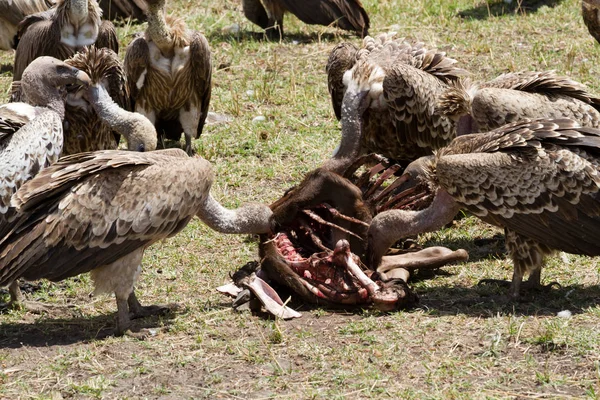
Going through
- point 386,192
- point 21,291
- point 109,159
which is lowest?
point 21,291

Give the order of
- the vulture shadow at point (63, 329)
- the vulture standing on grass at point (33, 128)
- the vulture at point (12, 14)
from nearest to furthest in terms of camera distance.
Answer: the vulture shadow at point (63, 329)
the vulture standing on grass at point (33, 128)
the vulture at point (12, 14)

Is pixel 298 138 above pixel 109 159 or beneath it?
beneath

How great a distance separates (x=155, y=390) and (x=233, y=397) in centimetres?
42

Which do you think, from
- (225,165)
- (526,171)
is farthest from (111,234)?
(225,165)

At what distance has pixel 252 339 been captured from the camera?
18.7ft

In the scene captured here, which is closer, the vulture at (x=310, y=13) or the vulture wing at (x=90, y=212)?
the vulture wing at (x=90, y=212)

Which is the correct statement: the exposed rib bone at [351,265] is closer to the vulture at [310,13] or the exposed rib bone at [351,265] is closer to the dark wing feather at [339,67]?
the dark wing feather at [339,67]

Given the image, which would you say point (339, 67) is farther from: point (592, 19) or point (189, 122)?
point (592, 19)

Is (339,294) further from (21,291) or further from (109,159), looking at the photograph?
(21,291)

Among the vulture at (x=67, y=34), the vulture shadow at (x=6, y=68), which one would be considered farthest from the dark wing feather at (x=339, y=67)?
the vulture shadow at (x=6, y=68)

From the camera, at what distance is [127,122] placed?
707 centimetres

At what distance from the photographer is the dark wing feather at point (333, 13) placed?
1188 cm

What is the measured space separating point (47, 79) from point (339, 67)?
265 cm

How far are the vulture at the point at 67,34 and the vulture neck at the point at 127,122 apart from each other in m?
1.69
